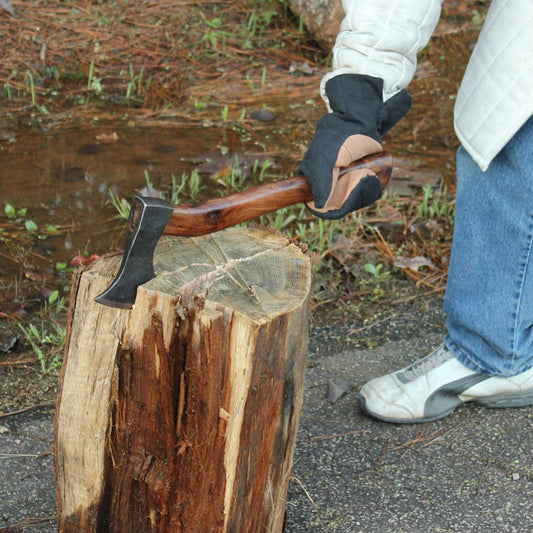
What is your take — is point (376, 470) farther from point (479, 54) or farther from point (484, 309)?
point (479, 54)

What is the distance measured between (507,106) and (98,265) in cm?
107

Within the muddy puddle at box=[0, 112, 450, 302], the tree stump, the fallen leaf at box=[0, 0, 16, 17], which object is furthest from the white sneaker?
the fallen leaf at box=[0, 0, 16, 17]

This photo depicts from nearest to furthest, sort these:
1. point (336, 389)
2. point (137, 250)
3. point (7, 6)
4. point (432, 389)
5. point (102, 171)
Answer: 1. point (137, 250)
2. point (432, 389)
3. point (336, 389)
4. point (102, 171)
5. point (7, 6)

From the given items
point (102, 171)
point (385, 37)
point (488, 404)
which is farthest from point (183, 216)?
point (102, 171)

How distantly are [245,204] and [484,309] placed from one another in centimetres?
84

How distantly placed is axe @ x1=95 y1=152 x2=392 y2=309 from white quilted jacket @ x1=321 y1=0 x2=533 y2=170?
241 millimetres

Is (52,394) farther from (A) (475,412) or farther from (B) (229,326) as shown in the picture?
(A) (475,412)

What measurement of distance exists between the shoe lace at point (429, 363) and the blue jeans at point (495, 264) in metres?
0.05

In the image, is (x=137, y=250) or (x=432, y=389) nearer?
(x=137, y=250)

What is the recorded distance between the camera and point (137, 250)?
5.72ft

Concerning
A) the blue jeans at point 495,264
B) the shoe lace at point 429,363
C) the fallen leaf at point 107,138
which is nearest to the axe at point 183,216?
the blue jeans at point 495,264

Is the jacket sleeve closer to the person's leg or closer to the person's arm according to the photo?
the person's arm

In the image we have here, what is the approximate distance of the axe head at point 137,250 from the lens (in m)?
1.72

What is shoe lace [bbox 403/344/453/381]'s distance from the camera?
8.32ft
